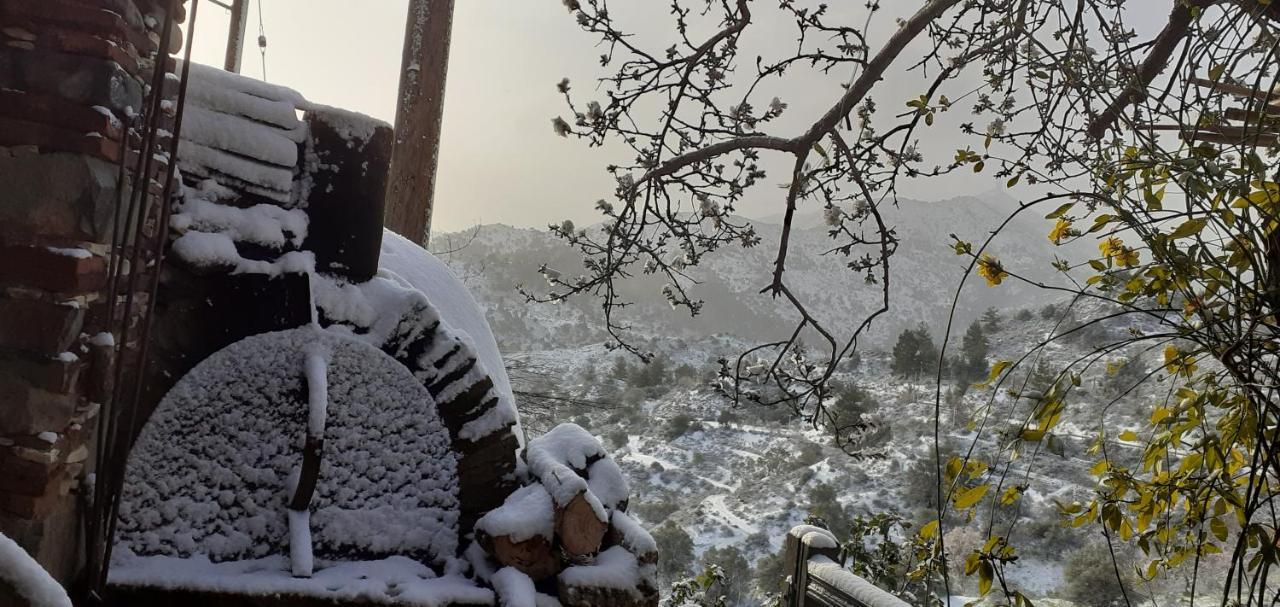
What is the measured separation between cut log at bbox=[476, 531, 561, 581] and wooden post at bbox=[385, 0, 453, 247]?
393 cm

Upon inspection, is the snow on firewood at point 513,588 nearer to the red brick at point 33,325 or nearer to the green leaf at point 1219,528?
the red brick at point 33,325

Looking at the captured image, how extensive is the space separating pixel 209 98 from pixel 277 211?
41 centimetres

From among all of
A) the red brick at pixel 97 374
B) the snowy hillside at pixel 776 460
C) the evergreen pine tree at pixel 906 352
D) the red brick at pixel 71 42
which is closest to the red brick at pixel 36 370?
the red brick at pixel 97 374

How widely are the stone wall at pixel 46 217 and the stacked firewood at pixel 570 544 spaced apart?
129 centimetres

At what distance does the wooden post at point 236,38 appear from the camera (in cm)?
729

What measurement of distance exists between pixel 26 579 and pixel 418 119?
18.3ft

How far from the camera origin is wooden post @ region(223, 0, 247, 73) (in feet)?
23.9

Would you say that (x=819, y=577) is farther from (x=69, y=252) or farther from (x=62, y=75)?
(x=62, y=75)

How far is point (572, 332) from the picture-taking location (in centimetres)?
3928

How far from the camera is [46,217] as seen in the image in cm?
192

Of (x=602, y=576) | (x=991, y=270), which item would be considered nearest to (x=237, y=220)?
(x=602, y=576)

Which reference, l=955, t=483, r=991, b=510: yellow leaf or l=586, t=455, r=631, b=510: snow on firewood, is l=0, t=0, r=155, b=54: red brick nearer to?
l=586, t=455, r=631, b=510: snow on firewood

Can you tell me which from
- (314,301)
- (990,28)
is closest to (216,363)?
(314,301)

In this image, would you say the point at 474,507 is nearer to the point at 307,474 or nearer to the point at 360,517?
the point at 360,517
